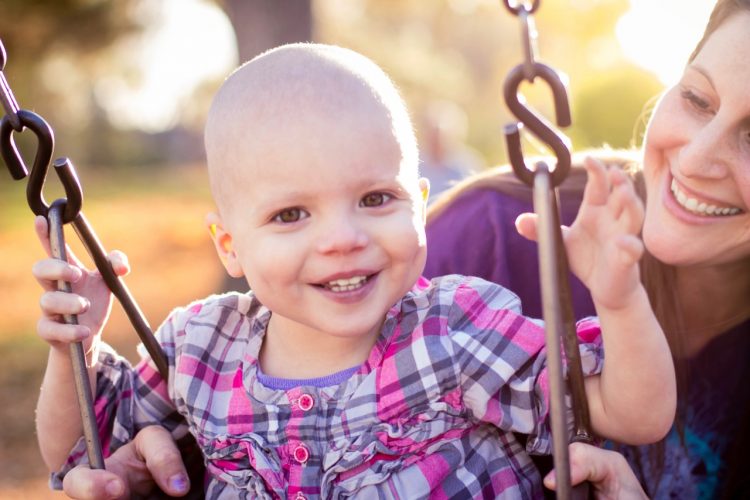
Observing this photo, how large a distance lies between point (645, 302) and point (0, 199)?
69.2ft

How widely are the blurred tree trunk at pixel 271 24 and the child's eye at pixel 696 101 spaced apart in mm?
4943

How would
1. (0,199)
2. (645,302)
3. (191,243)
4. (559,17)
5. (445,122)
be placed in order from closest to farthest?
(645,302) < (445,122) < (191,243) < (0,199) < (559,17)

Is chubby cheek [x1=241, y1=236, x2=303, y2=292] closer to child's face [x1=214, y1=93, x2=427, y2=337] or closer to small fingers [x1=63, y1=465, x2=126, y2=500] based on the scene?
child's face [x1=214, y1=93, x2=427, y2=337]

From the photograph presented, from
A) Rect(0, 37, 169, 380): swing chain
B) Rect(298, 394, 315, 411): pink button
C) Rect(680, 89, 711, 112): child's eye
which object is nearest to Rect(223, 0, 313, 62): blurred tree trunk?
Rect(680, 89, 711, 112): child's eye

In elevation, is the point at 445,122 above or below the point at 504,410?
above

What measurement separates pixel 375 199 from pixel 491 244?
1.05 metres

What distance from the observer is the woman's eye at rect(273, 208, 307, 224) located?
6.25 feet

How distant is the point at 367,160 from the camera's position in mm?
1886

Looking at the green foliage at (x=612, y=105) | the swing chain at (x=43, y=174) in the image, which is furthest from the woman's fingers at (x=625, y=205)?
the green foliage at (x=612, y=105)

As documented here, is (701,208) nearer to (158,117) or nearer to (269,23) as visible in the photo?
(269,23)

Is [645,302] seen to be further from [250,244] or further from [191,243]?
[191,243]

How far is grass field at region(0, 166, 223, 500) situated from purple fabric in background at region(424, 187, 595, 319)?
14.1 feet

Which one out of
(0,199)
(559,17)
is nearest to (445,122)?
(0,199)

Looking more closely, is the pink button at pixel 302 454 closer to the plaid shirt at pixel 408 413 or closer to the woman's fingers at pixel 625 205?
the plaid shirt at pixel 408 413
